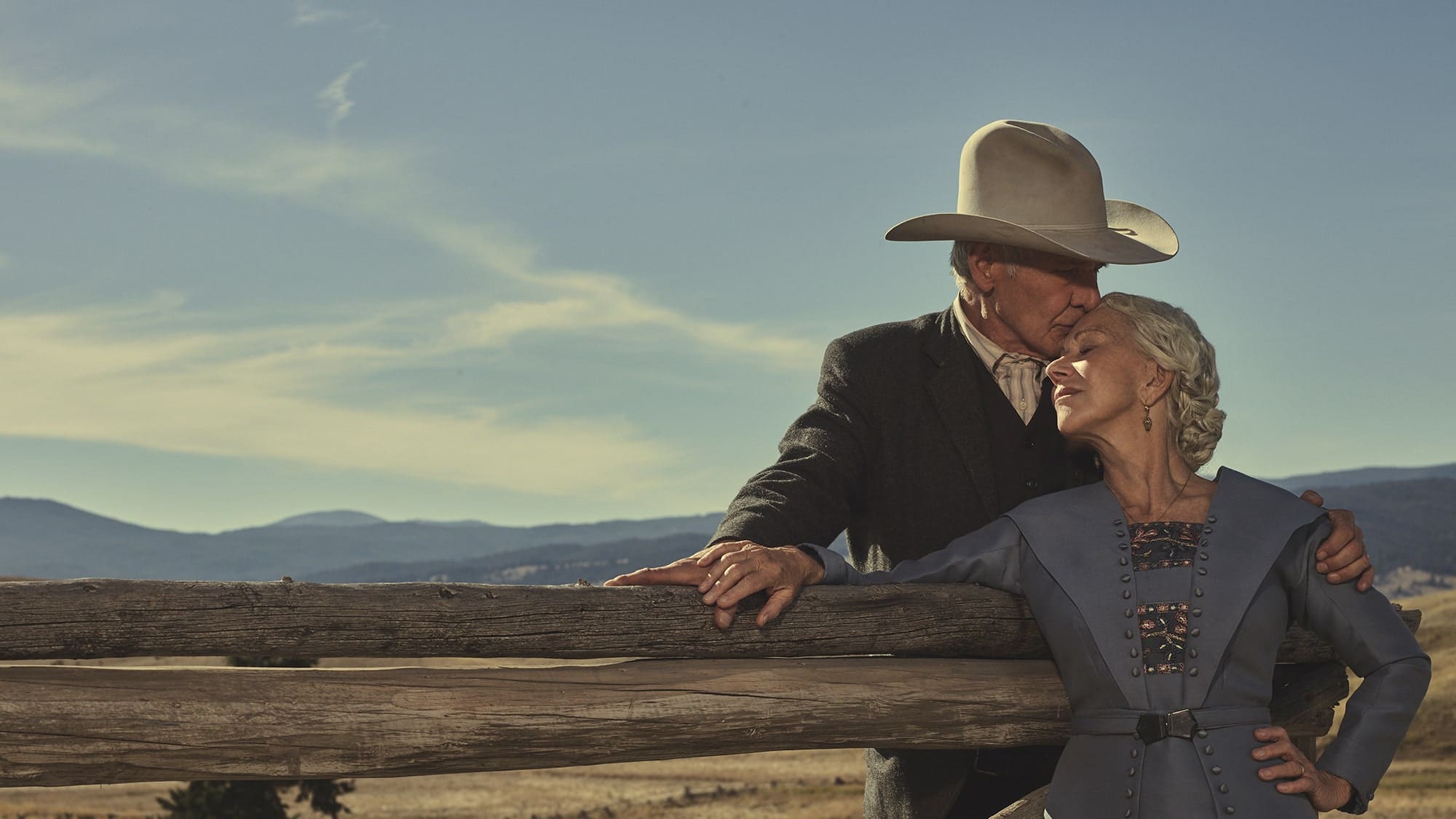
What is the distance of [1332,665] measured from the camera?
4348 millimetres

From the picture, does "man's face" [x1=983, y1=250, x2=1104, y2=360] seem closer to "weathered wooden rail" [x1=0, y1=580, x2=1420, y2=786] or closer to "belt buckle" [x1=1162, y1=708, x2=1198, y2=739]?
"weathered wooden rail" [x1=0, y1=580, x2=1420, y2=786]

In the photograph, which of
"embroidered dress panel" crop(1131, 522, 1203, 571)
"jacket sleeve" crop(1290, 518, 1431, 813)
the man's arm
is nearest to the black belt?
"jacket sleeve" crop(1290, 518, 1431, 813)

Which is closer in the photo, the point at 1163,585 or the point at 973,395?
the point at 1163,585

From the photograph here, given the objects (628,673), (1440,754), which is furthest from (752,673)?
(1440,754)

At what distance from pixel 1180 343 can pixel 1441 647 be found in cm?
6281

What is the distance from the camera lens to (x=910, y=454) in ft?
13.8

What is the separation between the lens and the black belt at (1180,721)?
10.8ft

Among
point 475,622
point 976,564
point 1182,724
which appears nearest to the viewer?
point 475,622

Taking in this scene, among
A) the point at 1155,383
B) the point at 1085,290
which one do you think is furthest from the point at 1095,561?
the point at 1085,290

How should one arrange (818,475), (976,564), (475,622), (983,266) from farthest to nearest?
(983,266) → (818,475) → (976,564) → (475,622)

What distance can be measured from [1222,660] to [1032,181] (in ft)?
5.11

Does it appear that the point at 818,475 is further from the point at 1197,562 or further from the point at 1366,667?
the point at 1366,667

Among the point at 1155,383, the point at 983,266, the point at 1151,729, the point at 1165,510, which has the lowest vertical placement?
the point at 1151,729

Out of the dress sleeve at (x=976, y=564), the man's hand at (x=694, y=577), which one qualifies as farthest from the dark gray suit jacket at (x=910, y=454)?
the man's hand at (x=694, y=577)
